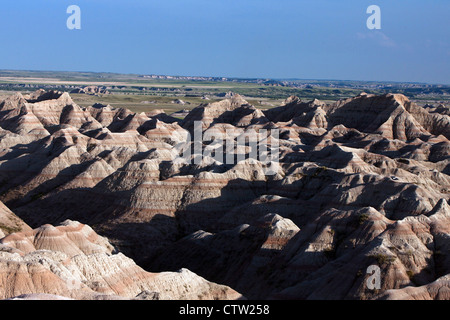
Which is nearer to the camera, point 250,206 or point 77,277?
point 77,277

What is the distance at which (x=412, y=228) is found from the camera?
192 feet

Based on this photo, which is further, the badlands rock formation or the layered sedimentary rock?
the badlands rock formation

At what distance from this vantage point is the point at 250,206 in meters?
78.6

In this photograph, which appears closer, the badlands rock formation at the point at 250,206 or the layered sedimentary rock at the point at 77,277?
the layered sedimentary rock at the point at 77,277

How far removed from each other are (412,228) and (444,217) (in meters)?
5.52

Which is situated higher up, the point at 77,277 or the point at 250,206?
the point at 77,277

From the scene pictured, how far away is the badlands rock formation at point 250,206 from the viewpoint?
51.0m

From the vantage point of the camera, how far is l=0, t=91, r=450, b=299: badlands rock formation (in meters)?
51.0
